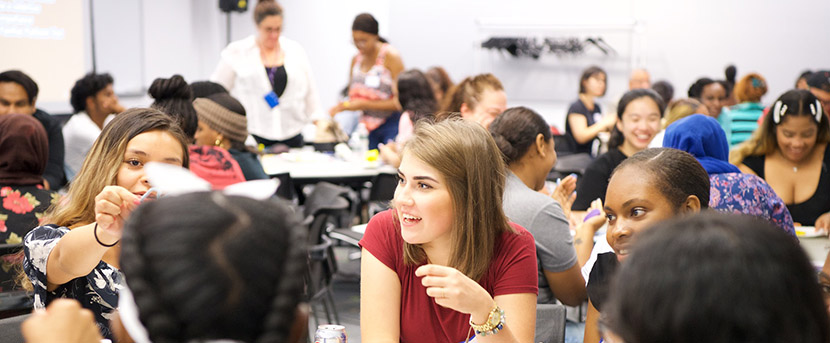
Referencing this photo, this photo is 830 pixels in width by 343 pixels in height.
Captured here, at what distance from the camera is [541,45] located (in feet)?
36.5

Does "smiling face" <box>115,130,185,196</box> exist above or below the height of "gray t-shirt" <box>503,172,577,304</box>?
above

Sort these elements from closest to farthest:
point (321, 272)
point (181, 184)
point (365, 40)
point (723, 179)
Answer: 1. point (181, 184)
2. point (723, 179)
3. point (321, 272)
4. point (365, 40)

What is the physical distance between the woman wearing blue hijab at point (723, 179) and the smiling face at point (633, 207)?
0.70 meters

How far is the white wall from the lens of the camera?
1019cm

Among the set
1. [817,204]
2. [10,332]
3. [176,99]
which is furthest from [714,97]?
[10,332]

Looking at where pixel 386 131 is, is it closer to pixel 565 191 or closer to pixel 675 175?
pixel 565 191

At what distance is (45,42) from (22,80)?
11.3 ft

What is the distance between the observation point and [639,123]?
4090 millimetres

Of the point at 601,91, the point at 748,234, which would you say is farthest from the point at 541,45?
the point at 748,234

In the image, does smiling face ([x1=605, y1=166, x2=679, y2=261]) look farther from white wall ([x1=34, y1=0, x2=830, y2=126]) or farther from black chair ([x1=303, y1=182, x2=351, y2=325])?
white wall ([x1=34, y1=0, x2=830, y2=126])

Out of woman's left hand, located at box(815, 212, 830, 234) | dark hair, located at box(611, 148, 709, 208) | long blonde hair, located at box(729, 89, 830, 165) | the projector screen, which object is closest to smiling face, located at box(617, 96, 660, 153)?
long blonde hair, located at box(729, 89, 830, 165)

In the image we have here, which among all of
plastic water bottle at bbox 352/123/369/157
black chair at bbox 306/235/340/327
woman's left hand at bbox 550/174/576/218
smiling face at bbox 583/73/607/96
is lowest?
black chair at bbox 306/235/340/327

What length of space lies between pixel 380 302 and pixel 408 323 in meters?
0.09

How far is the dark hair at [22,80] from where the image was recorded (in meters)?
4.55
